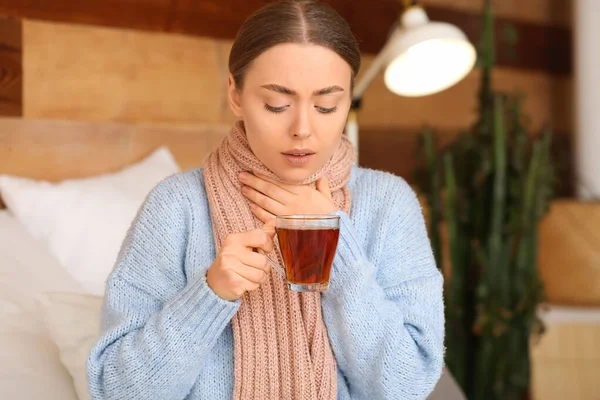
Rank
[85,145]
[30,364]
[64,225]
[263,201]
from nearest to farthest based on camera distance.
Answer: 1. [263,201]
2. [30,364]
3. [64,225]
4. [85,145]

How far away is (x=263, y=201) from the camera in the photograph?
4.28 feet

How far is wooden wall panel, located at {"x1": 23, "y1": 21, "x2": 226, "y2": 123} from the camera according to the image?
2.05m

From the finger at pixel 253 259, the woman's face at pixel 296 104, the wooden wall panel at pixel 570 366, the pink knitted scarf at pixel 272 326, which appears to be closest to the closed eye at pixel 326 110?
the woman's face at pixel 296 104

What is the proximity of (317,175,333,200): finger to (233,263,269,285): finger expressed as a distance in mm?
233

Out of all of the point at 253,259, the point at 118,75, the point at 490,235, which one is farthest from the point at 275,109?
the point at 490,235

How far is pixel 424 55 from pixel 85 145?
994 millimetres

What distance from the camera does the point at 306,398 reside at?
4.04 ft

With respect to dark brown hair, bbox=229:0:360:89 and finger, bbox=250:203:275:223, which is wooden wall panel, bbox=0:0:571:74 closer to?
dark brown hair, bbox=229:0:360:89

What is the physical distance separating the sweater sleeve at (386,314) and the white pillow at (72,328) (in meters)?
0.51

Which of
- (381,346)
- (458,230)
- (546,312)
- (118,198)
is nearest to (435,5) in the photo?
(458,230)

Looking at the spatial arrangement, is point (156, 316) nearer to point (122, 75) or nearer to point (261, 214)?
point (261, 214)

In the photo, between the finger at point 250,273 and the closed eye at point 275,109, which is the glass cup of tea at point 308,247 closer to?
the finger at point 250,273

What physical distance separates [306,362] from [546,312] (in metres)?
1.92

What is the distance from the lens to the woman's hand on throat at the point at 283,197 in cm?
128
